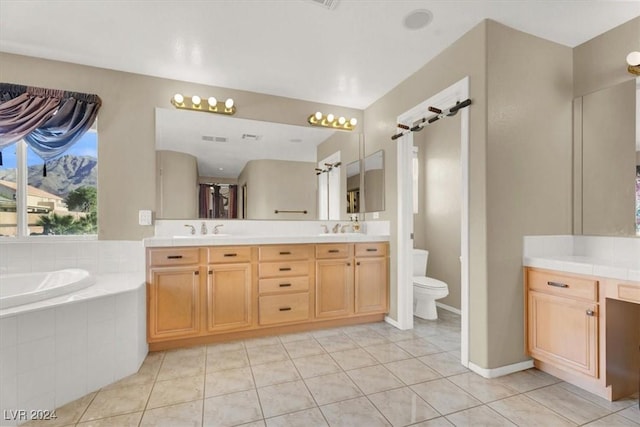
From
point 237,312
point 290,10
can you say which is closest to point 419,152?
point 290,10

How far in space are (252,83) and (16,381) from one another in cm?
277

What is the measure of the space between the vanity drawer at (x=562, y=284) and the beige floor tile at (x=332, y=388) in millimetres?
1451

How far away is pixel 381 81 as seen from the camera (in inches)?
116

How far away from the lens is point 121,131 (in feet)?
8.91

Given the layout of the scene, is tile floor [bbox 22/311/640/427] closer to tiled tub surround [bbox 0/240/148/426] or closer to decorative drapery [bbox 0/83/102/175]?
tiled tub surround [bbox 0/240/148/426]

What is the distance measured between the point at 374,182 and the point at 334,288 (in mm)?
1288

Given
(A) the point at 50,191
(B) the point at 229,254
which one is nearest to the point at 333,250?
(B) the point at 229,254

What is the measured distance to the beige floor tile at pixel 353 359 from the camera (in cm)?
222

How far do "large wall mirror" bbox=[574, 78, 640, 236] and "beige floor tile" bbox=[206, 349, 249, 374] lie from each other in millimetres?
2788

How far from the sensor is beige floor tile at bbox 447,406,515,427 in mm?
1567

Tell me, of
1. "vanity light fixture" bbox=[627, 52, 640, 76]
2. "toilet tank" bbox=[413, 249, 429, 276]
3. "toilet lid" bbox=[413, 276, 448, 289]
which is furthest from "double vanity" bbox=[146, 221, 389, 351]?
"vanity light fixture" bbox=[627, 52, 640, 76]

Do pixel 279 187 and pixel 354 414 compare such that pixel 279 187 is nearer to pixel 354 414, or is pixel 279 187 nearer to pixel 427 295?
pixel 427 295

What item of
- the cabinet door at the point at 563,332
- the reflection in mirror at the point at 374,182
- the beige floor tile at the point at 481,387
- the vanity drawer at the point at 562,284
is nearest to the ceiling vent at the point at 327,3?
the reflection in mirror at the point at 374,182

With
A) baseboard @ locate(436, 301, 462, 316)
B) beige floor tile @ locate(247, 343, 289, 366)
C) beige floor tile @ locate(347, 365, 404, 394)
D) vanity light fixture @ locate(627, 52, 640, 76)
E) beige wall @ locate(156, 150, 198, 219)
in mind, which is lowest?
baseboard @ locate(436, 301, 462, 316)
